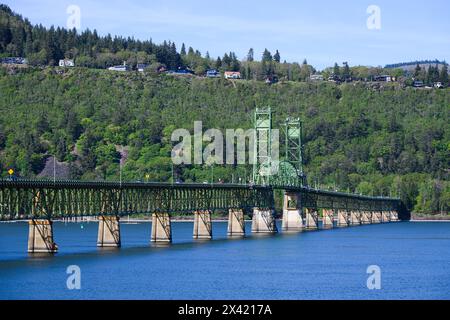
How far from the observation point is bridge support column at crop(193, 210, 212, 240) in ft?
596

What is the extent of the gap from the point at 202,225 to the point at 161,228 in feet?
55.4

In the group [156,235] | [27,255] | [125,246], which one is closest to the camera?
[27,255]

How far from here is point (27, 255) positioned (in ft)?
441

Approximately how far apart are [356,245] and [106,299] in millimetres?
76546

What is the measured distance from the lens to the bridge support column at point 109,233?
15025cm

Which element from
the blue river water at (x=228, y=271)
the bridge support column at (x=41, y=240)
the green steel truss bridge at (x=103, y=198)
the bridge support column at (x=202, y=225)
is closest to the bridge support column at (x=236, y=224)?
the green steel truss bridge at (x=103, y=198)

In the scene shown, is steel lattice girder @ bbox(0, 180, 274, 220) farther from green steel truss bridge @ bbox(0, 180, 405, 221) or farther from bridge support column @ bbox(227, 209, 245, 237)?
bridge support column @ bbox(227, 209, 245, 237)

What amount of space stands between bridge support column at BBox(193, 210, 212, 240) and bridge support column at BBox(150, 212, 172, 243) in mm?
13990

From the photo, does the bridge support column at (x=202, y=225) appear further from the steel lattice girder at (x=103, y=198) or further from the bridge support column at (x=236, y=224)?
the bridge support column at (x=236, y=224)

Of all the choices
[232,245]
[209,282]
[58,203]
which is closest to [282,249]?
[232,245]

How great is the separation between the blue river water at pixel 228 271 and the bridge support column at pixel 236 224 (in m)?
22.3

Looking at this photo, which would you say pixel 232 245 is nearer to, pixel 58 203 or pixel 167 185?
pixel 167 185

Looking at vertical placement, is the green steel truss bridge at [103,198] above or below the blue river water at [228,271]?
above

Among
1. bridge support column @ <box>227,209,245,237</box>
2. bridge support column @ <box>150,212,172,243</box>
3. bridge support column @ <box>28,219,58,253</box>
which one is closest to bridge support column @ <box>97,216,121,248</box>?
bridge support column @ <box>150,212,172,243</box>
